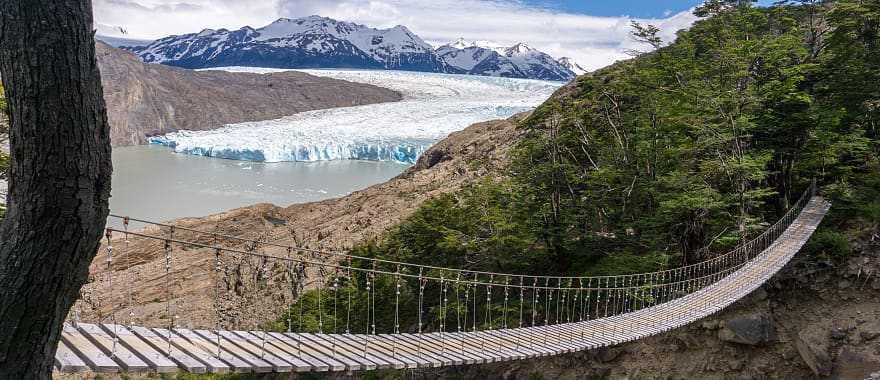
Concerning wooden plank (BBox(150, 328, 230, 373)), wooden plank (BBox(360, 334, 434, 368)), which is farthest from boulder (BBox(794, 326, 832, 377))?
wooden plank (BBox(150, 328, 230, 373))


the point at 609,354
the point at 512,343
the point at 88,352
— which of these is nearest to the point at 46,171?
the point at 88,352

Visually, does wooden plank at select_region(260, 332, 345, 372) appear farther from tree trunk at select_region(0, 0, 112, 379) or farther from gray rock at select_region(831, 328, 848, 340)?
gray rock at select_region(831, 328, 848, 340)

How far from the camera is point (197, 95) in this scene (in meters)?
60.5

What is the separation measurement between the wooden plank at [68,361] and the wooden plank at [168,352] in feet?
1.49

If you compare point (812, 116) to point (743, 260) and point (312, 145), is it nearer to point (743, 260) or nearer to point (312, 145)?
point (743, 260)

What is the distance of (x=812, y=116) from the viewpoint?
10.1m

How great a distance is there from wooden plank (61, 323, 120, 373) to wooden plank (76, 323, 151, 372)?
2 centimetres

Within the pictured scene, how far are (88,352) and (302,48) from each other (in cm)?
15478

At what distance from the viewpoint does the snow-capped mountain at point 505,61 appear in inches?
5881

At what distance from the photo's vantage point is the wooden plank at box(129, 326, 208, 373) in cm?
317

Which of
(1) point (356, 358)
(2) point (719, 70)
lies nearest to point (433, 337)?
(1) point (356, 358)

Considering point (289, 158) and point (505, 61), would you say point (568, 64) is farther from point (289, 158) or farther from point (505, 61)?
point (289, 158)

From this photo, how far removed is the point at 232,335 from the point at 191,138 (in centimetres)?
3519

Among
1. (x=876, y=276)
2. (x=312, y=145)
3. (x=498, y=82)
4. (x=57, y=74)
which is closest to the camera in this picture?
(x=57, y=74)
